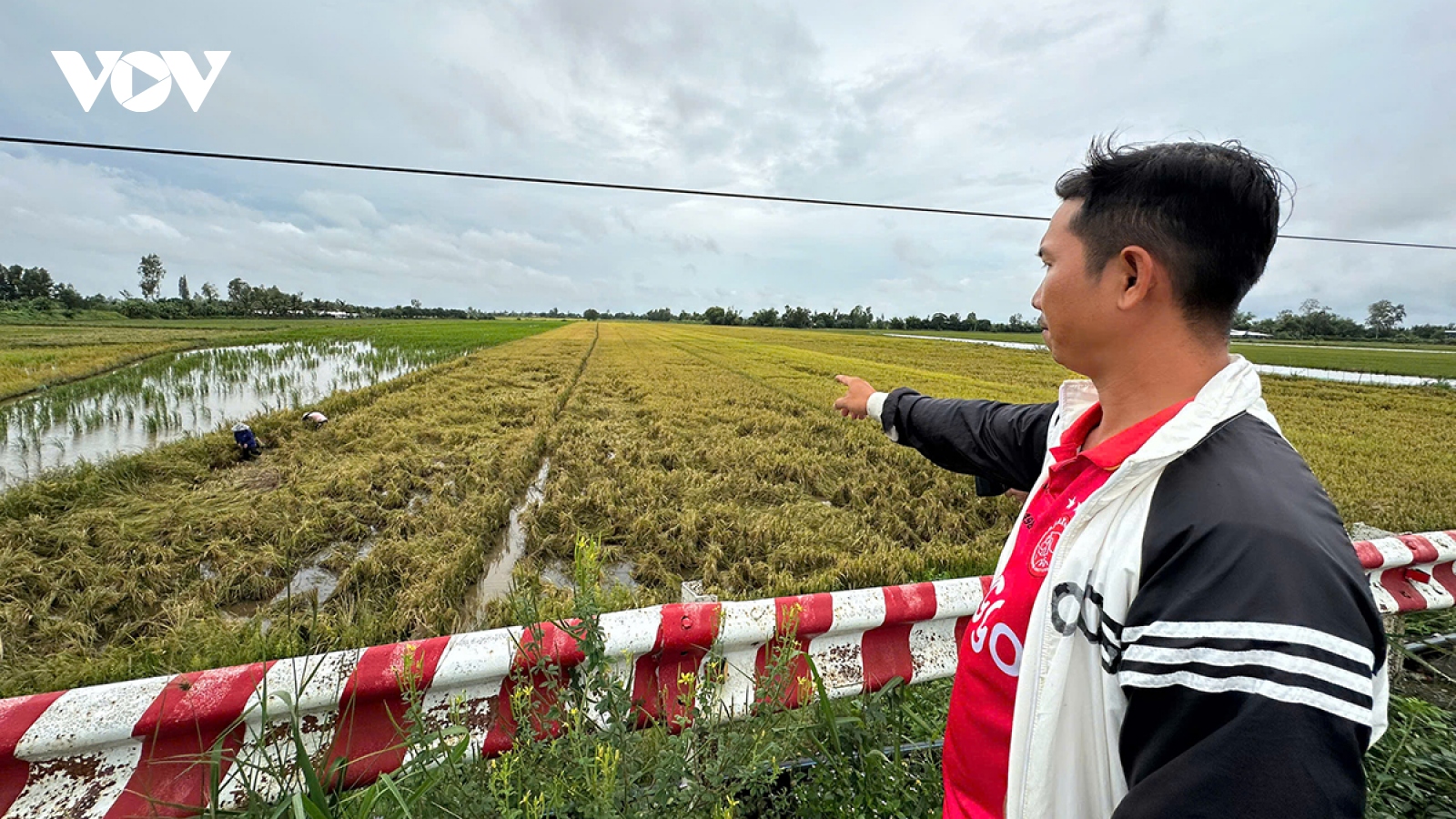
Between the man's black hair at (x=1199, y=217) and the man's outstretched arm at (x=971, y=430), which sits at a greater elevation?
the man's black hair at (x=1199, y=217)

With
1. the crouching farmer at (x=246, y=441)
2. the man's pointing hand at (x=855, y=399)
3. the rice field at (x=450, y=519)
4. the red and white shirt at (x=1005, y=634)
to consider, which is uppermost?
the man's pointing hand at (x=855, y=399)

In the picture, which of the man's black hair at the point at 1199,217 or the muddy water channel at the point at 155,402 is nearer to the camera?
the man's black hair at the point at 1199,217

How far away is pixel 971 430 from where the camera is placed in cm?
167

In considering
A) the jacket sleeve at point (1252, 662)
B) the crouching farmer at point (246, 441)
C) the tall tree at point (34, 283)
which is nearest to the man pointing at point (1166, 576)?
the jacket sleeve at point (1252, 662)

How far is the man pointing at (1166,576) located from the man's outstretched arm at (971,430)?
0.96ft

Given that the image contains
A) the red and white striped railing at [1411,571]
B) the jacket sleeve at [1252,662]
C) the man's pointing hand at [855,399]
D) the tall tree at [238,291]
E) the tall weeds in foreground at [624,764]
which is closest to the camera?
the jacket sleeve at [1252,662]

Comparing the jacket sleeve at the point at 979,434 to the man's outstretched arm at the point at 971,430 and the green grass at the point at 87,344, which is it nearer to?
the man's outstretched arm at the point at 971,430

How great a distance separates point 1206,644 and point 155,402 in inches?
384

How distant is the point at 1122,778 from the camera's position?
0.79 meters

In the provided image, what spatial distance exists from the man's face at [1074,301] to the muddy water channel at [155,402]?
6371 mm

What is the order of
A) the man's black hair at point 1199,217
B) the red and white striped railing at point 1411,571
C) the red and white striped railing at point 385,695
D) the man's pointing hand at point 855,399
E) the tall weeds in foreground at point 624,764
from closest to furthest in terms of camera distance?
the man's black hair at point 1199,217, the tall weeds in foreground at point 624,764, the red and white striped railing at point 385,695, the man's pointing hand at point 855,399, the red and white striped railing at point 1411,571

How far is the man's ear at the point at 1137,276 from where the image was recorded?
34.3 inches

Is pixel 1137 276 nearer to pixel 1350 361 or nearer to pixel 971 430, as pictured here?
pixel 971 430

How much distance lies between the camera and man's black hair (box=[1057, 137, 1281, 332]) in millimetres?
831
